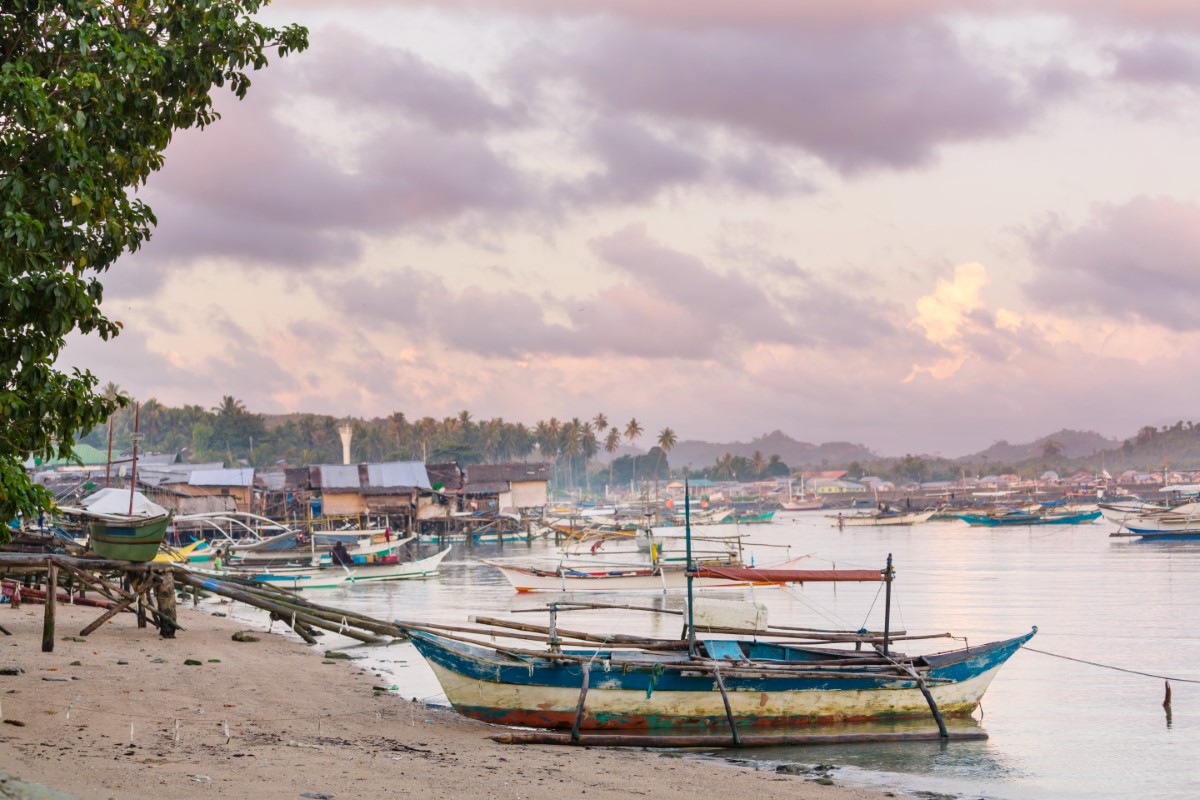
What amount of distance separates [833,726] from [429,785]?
7.66m

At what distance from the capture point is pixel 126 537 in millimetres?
21281

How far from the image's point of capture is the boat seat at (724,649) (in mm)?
17156

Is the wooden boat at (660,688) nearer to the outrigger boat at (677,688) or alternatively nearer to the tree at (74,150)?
the outrigger boat at (677,688)

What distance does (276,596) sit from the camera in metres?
24.3

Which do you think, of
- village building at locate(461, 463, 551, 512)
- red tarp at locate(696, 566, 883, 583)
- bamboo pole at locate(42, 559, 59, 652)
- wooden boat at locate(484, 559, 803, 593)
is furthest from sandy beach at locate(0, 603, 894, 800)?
village building at locate(461, 463, 551, 512)

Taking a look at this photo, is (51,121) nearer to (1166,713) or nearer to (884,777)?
(884,777)

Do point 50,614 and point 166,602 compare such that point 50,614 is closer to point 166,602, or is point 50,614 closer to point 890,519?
point 166,602

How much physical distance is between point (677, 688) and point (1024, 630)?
2085 cm

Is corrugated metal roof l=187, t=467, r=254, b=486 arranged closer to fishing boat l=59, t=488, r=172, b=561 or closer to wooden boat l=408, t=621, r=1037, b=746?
fishing boat l=59, t=488, r=172, b=561

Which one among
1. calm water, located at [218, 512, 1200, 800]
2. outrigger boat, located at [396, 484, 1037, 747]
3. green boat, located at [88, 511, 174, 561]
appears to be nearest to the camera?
calm water, located at [218, 512, 1200, 800]

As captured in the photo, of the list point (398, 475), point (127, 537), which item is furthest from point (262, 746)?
point (398, 475)

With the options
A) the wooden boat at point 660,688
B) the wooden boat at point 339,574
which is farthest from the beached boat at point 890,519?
the wooden boat at point 660,688

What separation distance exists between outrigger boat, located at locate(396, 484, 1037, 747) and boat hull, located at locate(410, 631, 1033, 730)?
14mm

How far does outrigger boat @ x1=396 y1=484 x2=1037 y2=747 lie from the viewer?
51.3ft
